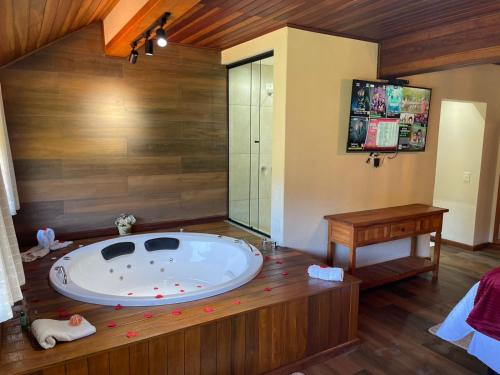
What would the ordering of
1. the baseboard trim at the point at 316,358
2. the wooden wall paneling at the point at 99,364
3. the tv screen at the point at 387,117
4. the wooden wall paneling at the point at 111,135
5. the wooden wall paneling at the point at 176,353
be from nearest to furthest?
the wooden wall paneling at the point at 99,364 → the wooden wall paneling at the point at 176,353 → the baseboard trim at the point at 316,358 → the wooden wall paneling at the point at 111,135 → the tv screen at the point at 387,117

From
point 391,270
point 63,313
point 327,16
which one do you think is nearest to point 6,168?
point 63,313

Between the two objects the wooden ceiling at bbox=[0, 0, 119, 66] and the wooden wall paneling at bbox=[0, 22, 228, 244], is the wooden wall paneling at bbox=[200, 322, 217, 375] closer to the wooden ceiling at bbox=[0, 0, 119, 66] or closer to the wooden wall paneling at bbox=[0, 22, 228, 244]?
the wooden ceiling at bbox=[0, 0, 119, 66]

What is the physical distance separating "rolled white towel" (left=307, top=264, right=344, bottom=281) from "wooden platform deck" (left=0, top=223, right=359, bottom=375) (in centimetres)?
5

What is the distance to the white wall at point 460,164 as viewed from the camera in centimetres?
484

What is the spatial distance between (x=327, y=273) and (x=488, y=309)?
0.99m

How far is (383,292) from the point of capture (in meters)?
3.62

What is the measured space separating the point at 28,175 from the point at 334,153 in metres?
2.81

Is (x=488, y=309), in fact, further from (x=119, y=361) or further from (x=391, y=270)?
(x=119, y=361)

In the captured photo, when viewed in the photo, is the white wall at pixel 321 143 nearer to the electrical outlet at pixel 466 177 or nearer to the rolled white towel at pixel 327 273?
the rolled white towel at pixel 327 273

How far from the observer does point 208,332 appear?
207cm

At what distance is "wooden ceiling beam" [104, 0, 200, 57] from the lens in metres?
2.05

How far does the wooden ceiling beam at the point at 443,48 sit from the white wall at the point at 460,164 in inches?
76.3

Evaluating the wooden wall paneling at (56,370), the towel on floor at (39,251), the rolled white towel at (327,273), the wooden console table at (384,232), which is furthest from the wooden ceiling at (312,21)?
the rolled white towel at (327,273)

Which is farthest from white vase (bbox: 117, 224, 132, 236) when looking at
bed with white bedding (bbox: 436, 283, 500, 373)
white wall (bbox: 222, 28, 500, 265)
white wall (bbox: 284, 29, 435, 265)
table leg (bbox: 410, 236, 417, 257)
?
table leg (bbox: 410, 236, 417, 257)
